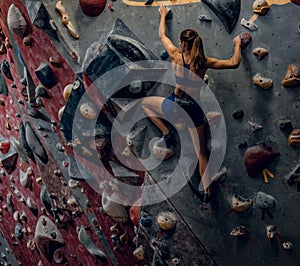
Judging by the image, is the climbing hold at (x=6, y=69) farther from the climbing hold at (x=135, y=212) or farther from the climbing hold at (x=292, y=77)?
the climbing hold at (x=292, y=77)

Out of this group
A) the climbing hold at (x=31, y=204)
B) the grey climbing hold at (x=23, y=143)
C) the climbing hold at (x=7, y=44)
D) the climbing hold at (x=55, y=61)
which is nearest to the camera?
the climbing hold at (x=55, y=61)

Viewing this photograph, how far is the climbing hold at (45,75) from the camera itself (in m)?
4.84

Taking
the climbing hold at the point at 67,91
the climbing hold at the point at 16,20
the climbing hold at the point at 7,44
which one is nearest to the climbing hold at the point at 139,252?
the climbing hold at the point at 67,91

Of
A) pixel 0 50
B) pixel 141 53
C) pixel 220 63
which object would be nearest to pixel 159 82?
pixel 141 53

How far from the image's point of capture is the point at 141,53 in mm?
4242

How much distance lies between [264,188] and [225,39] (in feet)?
3.26

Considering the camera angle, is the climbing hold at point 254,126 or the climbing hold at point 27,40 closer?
the climbing hold at point 254,126

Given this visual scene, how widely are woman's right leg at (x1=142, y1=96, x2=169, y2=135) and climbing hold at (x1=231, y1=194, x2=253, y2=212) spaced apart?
636mm

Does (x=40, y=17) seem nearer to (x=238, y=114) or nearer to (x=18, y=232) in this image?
(x=238, y=114)

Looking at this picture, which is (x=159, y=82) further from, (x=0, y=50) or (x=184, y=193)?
(x=0, y=50)

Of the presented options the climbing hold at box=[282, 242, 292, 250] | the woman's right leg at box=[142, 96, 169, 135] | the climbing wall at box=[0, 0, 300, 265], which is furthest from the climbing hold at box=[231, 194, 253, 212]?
the woman's right leg at box=[142, 96, 169, 135]

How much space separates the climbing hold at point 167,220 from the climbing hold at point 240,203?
18.2 inches

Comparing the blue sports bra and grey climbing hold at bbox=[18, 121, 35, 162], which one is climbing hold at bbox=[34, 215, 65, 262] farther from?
the blue sports bra

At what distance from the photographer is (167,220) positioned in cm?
439
